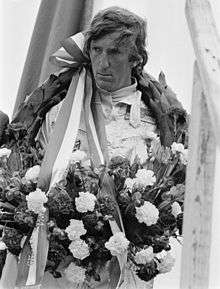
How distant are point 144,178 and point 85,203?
0.15m

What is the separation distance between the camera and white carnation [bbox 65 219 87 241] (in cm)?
194

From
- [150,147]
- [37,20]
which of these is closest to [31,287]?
[150,147]

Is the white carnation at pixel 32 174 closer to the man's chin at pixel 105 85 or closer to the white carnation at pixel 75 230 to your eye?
the white carnation at pixel 75 230

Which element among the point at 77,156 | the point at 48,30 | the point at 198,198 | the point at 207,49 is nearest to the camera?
the point at 198,198

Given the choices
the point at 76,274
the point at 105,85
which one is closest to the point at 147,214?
the point at 76,274

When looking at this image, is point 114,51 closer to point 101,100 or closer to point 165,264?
point 101,100

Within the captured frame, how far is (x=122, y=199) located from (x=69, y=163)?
14 centimetres

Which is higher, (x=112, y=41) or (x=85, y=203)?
(x=112, y=41)

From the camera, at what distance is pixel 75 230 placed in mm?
1943

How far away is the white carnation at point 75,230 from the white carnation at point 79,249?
0.01m

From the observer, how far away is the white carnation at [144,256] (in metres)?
1.97

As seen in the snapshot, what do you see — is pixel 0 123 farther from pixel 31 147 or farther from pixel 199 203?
pixel 199 203

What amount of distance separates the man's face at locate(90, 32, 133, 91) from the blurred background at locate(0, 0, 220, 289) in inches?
28.4

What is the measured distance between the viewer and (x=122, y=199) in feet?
6.54
